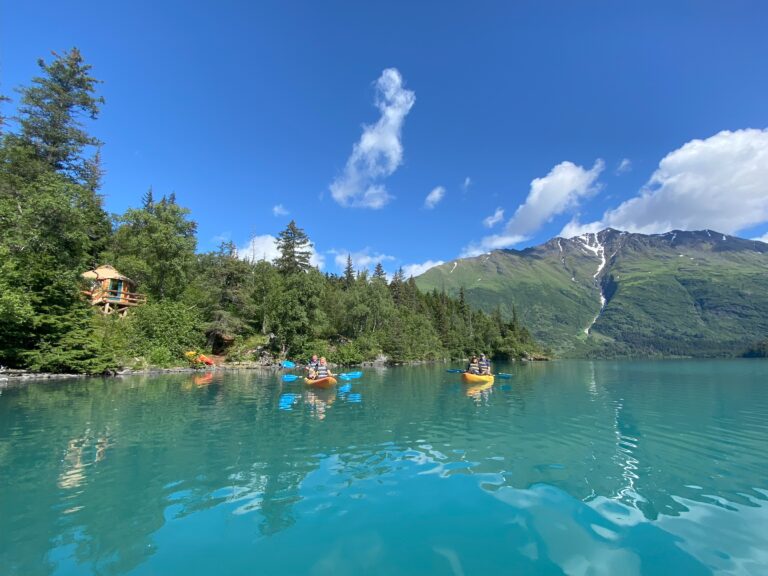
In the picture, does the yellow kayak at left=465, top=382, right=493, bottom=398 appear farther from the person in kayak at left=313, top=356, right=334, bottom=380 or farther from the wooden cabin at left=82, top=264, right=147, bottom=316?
the wooden cabin at left=82, top=264, right=147, bottom=316

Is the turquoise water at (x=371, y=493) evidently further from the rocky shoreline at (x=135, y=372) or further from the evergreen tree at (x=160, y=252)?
the evergreen tree at (x=160, y=252)

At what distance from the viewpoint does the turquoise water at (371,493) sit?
22.0 feet

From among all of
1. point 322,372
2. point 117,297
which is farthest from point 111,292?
point 322,372

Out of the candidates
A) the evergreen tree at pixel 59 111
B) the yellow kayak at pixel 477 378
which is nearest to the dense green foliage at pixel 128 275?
the evergreen tree at pixel 59 111

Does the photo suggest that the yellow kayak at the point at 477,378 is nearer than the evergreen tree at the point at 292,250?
Yes

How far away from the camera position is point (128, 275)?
53438 mm

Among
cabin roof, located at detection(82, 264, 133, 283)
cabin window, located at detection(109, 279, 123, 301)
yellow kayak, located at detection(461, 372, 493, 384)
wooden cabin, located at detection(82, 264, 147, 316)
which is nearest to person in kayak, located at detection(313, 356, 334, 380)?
yellow kayak, located at detection(461, 372, 493, 384)

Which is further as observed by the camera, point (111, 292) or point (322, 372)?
point (111, 292)

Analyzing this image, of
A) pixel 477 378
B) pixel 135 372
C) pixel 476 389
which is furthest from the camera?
pixel 135 372

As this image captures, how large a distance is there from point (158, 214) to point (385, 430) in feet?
175

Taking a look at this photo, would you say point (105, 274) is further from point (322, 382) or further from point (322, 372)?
point (322, 382)

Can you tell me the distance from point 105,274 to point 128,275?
4.44m

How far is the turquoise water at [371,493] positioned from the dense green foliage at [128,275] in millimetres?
14880

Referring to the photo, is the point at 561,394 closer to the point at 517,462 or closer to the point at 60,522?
the point at 517,462
